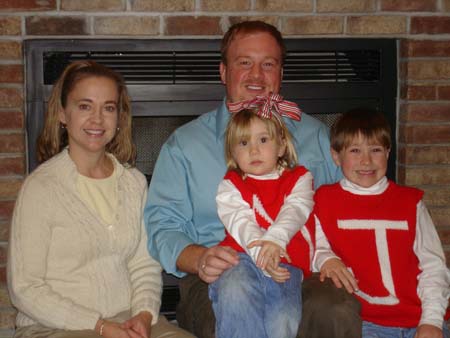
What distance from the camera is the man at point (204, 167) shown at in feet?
6.28

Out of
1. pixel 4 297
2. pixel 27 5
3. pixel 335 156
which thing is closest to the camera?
pixel 335 156

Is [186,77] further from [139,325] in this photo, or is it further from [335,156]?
[139,325]

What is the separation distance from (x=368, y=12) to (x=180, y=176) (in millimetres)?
961

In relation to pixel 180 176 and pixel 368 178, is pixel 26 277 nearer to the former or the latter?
pixel 180 176

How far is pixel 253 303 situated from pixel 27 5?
1.31 meters

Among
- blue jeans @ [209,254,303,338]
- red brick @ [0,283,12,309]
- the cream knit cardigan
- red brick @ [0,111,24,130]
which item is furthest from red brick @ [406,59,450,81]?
red brick @ [0,283,12,309]

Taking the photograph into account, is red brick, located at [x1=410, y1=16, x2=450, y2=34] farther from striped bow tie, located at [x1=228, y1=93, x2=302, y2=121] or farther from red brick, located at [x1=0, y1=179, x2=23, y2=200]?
red brick, located at [x1=0, y1=179, x2=23, y2=200]

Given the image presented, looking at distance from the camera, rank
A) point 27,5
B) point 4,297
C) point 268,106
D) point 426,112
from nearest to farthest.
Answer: point 268,106 < point 27,5 < point 4,297 < point 426,112

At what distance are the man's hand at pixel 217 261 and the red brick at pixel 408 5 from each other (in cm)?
123

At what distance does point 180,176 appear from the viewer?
2027 millimetres

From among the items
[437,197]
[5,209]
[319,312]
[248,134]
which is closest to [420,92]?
[437,197]

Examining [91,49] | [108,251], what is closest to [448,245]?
[108,251]

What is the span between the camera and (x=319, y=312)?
1.69 meters

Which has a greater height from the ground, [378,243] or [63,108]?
[63,108]
